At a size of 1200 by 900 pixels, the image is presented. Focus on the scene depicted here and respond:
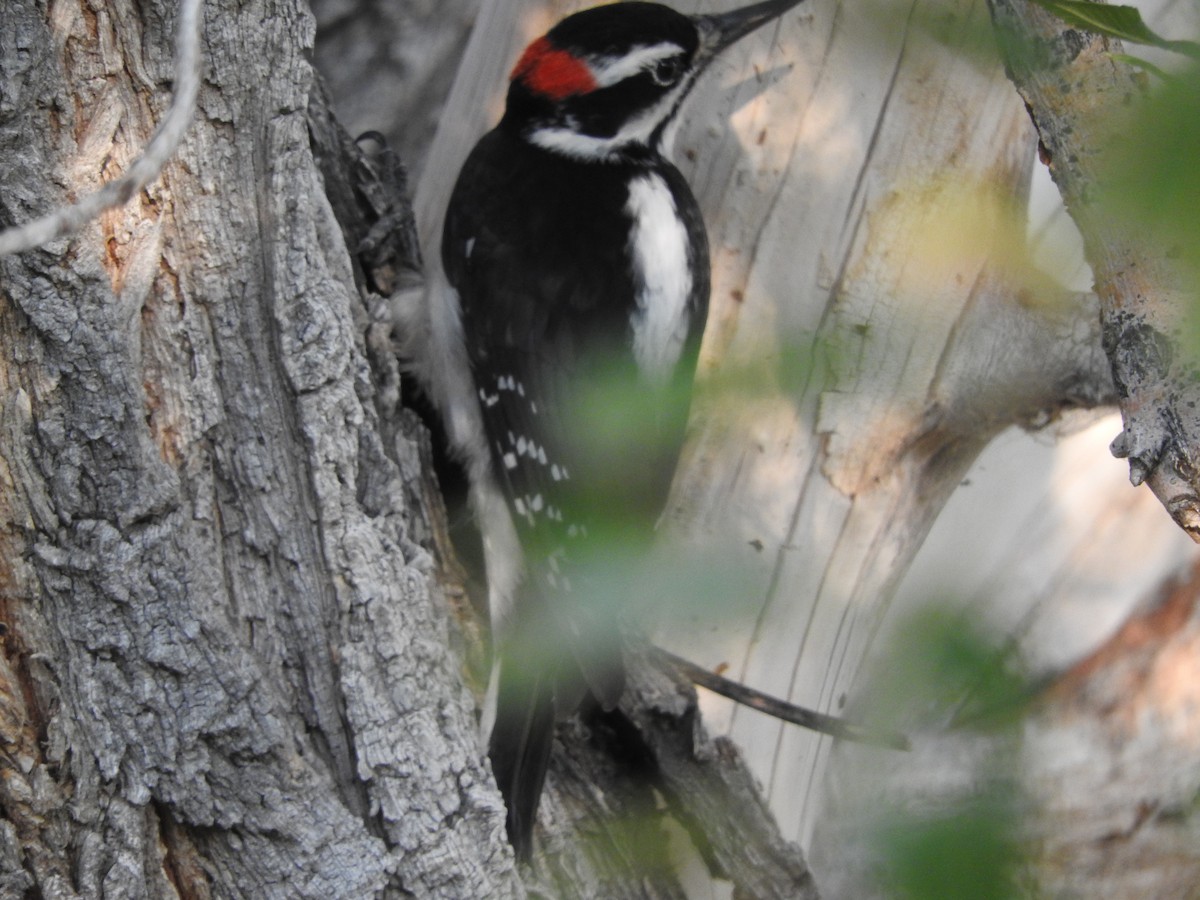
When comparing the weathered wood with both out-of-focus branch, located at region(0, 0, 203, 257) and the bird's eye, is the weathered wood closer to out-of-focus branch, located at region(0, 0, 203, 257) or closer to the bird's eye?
the bird's eye

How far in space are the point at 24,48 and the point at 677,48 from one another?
97cm

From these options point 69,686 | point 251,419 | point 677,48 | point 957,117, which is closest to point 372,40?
point 677,48

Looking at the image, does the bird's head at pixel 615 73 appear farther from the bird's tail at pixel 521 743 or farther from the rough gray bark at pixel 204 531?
the bird's tail at pixel 521 743

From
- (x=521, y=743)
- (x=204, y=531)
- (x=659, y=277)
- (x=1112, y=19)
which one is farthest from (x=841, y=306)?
(x=1112, y=19)

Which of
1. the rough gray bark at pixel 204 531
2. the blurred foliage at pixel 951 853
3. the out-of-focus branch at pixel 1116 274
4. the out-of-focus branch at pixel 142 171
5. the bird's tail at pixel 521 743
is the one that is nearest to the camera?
the blurred foliage at pixel 951 853

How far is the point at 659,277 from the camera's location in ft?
6.07

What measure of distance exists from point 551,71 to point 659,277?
15.8 inches

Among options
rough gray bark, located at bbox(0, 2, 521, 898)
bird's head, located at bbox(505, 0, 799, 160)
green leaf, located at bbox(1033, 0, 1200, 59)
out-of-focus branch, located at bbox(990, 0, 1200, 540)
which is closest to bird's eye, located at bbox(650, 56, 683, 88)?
bird's head, located at bbox(505, 0, 799, 160)

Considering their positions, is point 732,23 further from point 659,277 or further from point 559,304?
point 559,304

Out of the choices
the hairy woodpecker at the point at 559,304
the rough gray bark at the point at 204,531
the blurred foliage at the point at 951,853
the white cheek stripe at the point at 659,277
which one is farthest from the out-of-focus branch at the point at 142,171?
the white cheek stripe at the point at 659,277

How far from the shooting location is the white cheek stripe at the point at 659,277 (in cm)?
180

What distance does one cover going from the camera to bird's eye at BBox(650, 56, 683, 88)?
73.1 inches

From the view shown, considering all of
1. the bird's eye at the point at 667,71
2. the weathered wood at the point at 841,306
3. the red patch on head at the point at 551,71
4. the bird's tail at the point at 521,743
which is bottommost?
→ the bird's tail at the point at 521,743

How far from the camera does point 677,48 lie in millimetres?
1820
